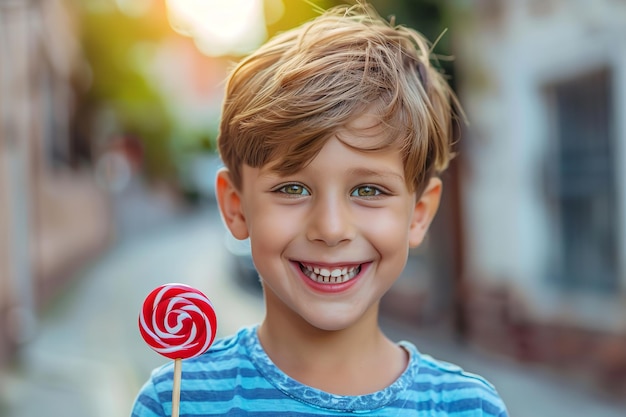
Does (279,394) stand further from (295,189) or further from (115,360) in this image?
(115,360)

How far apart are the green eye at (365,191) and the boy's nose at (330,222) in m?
0.04

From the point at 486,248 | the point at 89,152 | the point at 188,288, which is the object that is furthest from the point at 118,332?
the point at 89,152

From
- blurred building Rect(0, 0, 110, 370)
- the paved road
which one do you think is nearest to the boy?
the paved road

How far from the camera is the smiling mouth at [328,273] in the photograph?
1.69 meters

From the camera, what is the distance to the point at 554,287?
23.8ft

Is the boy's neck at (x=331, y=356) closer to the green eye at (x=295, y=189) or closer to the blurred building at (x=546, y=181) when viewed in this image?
the green eye at (x=295, y=189)

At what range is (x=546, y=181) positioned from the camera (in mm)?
7285

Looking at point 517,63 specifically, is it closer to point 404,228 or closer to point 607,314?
point 607,314

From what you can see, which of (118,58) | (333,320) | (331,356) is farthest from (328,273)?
(118,58)

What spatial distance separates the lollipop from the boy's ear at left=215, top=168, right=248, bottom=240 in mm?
193

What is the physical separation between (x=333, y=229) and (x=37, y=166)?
10.1 metres

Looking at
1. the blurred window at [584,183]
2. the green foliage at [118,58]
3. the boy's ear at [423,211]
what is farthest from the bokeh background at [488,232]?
the green foliage at [118,58]

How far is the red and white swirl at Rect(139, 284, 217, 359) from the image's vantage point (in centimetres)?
175

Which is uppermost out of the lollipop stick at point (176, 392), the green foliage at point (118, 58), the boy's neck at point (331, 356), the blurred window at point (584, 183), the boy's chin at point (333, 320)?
the green foliage at point (118, 58)
